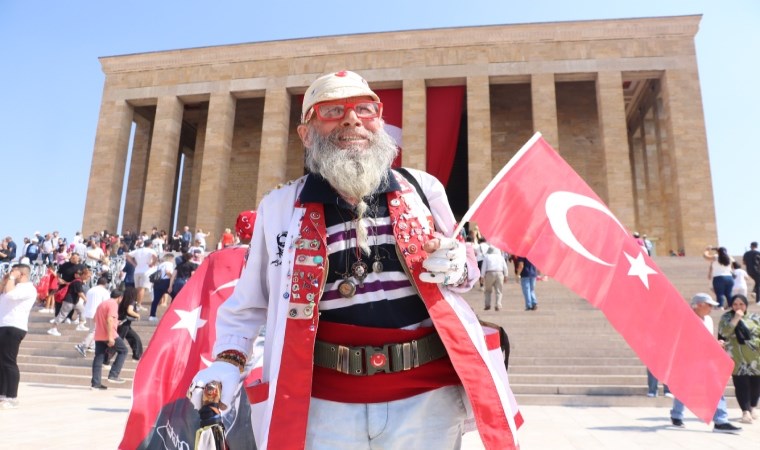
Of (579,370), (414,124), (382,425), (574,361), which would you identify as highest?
(414,124)

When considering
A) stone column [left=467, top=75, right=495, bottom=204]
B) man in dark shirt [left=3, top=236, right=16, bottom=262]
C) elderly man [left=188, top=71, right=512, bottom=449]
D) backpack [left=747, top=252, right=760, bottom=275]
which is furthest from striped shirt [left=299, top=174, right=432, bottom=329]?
stone column [left=467, top=75, right=495, bottom=204]

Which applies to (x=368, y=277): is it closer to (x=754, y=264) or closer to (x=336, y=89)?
(x=336, y=89)

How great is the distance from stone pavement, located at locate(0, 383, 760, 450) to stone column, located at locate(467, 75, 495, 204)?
1537 centimetres

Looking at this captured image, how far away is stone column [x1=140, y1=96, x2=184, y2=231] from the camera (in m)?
22.8

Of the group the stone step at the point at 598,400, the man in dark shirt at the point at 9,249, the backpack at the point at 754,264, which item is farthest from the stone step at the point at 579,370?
A: the man in dark shirt at the point at 9,249

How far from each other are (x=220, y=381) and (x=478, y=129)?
21.1 meters

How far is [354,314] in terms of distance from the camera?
158 cm

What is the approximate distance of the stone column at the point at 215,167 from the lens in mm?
22266

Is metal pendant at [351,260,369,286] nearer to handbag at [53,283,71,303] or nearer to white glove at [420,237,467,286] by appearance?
white glove at [420,237,467,286]

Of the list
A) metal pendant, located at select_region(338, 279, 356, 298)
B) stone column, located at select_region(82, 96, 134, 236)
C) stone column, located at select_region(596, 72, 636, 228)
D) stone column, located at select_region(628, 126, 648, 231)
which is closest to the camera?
metal pendant, located at select_region(338, 279, 356, 298)

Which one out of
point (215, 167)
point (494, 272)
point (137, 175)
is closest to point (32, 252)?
point (215, 167)

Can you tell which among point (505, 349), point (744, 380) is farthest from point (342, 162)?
point (744, 380)

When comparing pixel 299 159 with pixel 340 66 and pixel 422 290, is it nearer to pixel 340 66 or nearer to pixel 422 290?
pixel 340 66

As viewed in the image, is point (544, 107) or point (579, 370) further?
point (544, 107)
